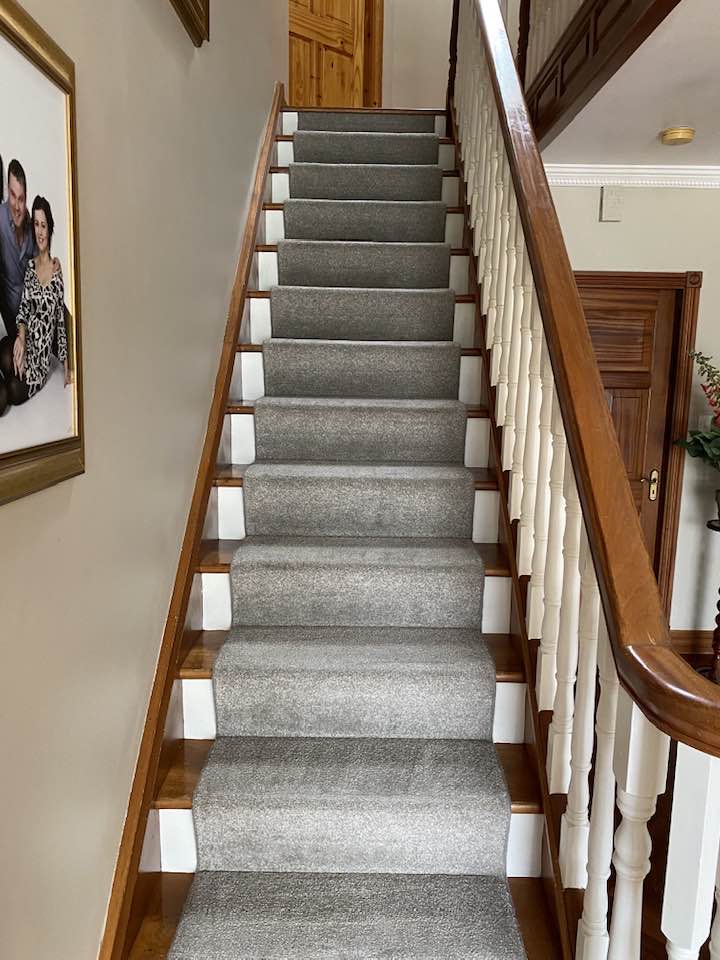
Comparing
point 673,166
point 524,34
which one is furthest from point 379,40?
point 673,166

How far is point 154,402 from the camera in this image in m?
1.54

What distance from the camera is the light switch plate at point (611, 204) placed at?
3.68 meters

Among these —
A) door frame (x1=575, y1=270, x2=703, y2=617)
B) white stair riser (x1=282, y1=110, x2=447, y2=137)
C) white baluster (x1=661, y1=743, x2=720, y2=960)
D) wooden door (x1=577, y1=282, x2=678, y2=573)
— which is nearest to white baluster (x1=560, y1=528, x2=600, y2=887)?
white baluster (x1=661, y1=743, x2=720, y2=960)

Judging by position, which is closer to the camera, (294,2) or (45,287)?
(45,287)

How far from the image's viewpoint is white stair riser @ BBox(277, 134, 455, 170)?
339 cm

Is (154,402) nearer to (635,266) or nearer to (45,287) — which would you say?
(45,287)

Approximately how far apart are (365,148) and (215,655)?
276 cm

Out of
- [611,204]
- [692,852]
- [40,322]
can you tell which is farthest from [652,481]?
[40,322]

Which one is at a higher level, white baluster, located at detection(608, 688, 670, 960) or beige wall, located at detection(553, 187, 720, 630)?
beige wall, located at detection(553, 187, 720, 630)

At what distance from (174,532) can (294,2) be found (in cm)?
476

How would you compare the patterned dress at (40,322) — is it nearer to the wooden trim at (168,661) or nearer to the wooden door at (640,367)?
the wooden trim at (168,661)

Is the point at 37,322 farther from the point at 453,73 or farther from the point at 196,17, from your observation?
the point at 453,73

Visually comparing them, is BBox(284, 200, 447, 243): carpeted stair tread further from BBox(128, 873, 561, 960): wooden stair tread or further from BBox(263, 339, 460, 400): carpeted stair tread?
BBox(128, 873, 561, 960): wooden stair tread

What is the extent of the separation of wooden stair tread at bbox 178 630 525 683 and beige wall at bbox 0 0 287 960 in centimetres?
14
